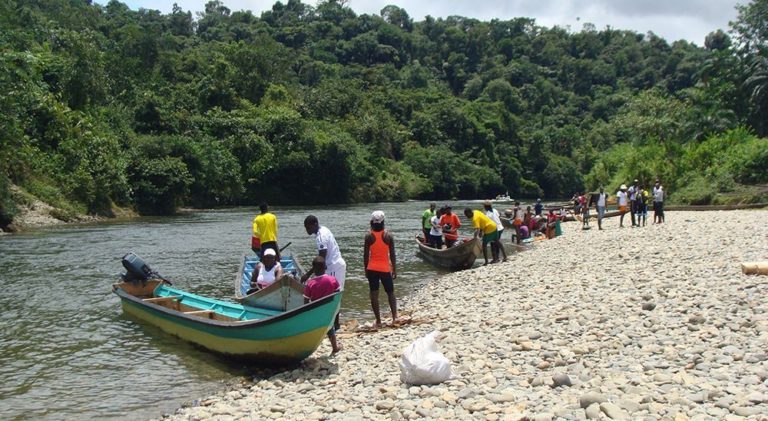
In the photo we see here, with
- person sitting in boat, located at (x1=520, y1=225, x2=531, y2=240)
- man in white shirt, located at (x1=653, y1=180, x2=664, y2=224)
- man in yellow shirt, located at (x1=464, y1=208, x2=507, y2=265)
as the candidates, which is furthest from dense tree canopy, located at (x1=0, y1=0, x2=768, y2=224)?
man in yellow shirt, located at (x1=464, y1=208, x2=507, y2=265)

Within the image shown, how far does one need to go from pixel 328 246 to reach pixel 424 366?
313cm

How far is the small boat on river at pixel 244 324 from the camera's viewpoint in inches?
350

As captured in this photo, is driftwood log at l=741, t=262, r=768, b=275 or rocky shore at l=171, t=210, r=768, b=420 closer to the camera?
rocky shore at l=171, t=210, r=768, b=420

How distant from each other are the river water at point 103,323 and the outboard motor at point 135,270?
2.71 feet

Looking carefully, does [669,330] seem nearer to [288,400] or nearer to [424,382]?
[424,382]

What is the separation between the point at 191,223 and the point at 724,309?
110 ft

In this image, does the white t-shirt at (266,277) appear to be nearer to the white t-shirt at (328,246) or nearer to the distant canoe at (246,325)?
the distant canoe at (246,325)

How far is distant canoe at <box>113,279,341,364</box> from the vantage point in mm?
8875

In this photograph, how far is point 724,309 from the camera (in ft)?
29.4

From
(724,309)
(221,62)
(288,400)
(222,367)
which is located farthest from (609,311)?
(221,62)

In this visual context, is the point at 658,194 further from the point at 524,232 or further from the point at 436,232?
the point at 436,232

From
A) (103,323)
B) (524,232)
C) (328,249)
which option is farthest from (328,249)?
(524,232)

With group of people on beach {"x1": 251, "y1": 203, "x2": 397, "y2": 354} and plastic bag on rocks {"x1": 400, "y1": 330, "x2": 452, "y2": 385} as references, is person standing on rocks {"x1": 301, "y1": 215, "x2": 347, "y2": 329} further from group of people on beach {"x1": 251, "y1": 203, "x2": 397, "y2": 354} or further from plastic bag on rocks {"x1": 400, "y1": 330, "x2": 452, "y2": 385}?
plastic bag on rocks {"x1": 400, "y1": 330, "x2": 452, "y2": 385}

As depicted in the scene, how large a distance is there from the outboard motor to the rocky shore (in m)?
6.02
